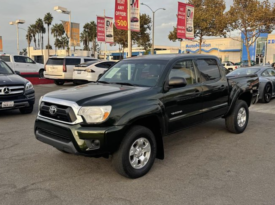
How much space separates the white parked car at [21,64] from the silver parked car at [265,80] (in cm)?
1466

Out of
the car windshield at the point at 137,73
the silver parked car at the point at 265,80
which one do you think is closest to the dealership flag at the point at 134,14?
the silver parked car at the point at 265,80

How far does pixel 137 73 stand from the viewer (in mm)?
4797

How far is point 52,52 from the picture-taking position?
77.2 meters

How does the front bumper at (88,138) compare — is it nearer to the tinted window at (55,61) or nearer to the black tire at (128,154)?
the black tire at (128,154)

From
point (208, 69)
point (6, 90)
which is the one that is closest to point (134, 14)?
point (6, 90)

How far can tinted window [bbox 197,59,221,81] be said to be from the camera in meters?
5.29

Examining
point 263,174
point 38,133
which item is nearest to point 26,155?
point 38,133

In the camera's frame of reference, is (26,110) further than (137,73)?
Yes

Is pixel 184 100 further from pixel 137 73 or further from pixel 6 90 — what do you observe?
pixel 6 90

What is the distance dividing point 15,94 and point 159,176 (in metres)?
5.40

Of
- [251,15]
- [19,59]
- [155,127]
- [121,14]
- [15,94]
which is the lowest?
[155,127]

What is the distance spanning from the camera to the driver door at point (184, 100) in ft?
14.4

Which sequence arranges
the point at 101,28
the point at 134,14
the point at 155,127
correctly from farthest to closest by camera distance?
the point at 101,28
the point at 134,14
the point at 155,127

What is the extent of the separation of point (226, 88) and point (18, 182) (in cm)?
425
